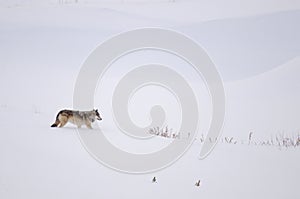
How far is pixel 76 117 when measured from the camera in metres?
1.66

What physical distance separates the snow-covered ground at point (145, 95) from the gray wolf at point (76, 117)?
3cm

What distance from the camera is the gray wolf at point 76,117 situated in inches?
65.2

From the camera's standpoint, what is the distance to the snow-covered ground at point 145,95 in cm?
162

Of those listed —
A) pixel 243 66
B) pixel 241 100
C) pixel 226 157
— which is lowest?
pixel 226 157

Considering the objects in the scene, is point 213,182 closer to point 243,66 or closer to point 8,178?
point 243,66

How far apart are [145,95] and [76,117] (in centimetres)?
33

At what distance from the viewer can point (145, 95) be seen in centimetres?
168

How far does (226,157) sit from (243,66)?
17.0 inches

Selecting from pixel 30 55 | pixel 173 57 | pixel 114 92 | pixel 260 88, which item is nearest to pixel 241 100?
pixel 260 88

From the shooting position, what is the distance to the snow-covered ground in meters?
1.62

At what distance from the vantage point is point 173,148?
1665 millimetres

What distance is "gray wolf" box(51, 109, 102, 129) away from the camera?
166cm

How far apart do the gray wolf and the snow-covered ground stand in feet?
0.09

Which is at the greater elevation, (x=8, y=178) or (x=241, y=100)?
(x=241, y=100)
